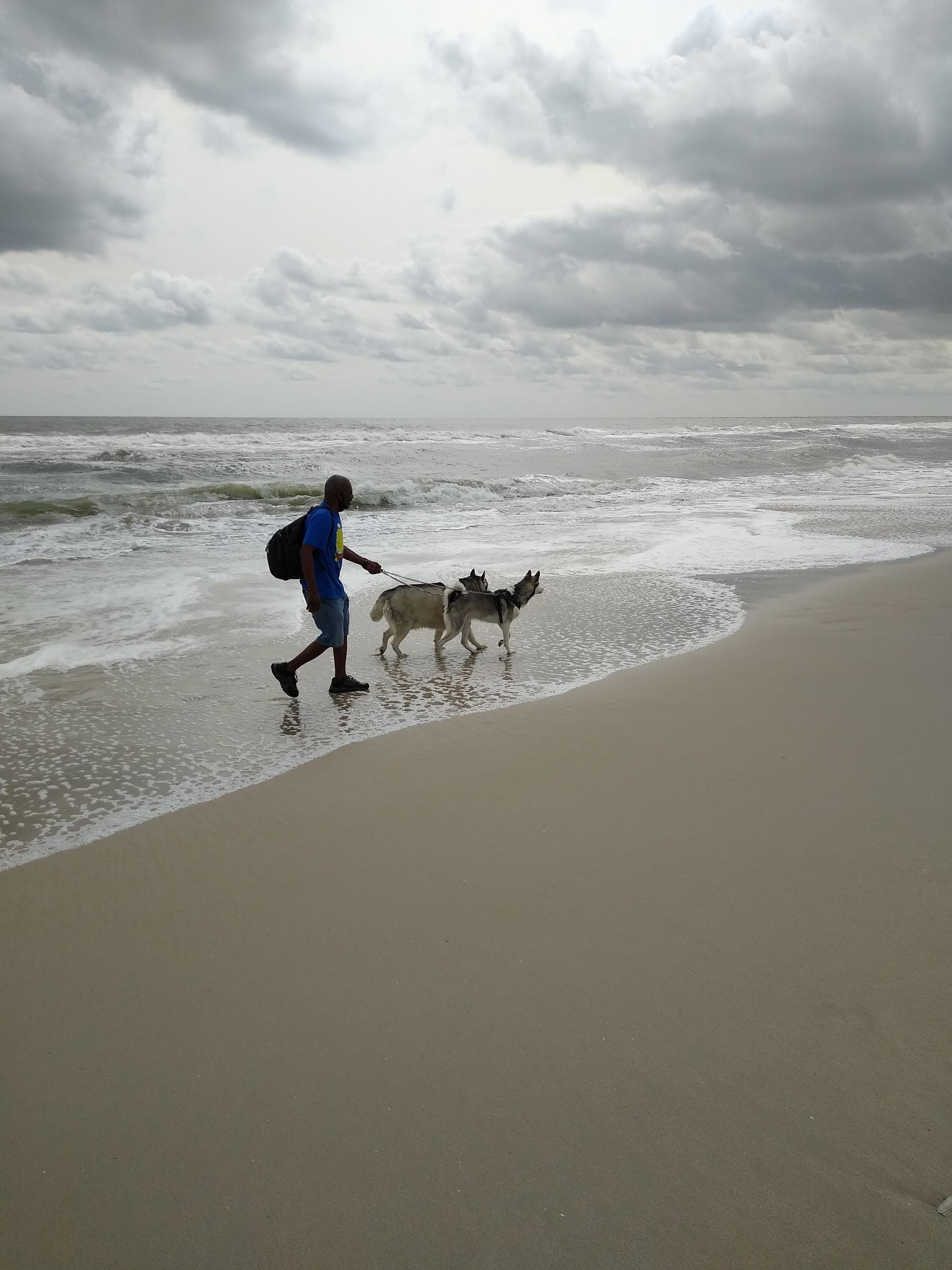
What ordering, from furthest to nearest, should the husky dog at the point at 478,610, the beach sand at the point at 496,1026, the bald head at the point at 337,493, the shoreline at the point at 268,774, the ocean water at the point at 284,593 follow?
the husky dog at the point at 478,610, the bald head at the point at 337,493, the ocean water at the point at 284,593, the shoreline at the point at 268,774, the beach sand at the point at 496,1026

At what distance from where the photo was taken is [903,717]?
5.37 m

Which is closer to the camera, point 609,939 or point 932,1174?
point 932,1174

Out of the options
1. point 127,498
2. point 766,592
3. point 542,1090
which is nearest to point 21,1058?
point 542,1090

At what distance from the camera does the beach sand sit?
6.62 ft

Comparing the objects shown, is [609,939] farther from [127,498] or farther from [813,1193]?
[127,498]

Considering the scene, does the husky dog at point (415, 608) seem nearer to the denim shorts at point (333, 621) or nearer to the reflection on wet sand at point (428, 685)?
the reflection on wet sand at point (428, 685)

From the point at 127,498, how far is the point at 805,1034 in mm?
24125

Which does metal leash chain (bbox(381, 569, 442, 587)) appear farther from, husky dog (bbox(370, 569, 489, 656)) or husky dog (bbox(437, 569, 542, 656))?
husky dog (bbox(437, 569, 542, 656))

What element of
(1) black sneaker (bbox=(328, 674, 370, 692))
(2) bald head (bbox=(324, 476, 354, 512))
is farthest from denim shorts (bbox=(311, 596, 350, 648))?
(2) bald head (bbox=(324, 476, 354, 512))

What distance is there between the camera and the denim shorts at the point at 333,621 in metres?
6.31


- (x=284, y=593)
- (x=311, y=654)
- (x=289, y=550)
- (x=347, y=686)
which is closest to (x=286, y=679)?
(x=311, y=654)

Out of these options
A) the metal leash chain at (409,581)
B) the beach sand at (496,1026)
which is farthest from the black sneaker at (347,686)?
the beach sand at (496,1026)

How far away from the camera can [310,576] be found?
6.14 metres

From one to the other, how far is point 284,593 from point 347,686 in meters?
4.09
